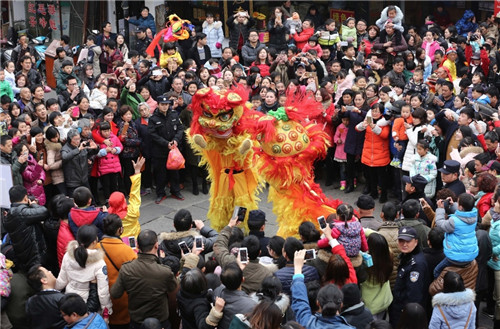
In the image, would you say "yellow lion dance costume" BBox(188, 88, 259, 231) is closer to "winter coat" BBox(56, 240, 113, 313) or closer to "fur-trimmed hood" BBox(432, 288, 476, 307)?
"winter coat" BBox(56, 240, 113, 313)

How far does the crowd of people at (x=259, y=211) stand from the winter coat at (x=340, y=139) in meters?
0.04

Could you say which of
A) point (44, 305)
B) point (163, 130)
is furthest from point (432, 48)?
point (44, 305)

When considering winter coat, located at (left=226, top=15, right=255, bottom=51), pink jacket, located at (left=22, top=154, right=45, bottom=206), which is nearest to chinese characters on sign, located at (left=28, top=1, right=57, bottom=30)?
winter coat, located at (left=226, top=15, right=255, bottom=51)

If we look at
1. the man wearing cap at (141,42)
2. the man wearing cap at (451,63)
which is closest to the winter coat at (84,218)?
the man wearing cap at (451,63)

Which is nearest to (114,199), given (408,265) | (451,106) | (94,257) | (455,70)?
(94,257)

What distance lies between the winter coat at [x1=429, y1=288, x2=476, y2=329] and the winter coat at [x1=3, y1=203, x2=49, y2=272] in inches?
127

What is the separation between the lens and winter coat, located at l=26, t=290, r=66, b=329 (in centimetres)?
511

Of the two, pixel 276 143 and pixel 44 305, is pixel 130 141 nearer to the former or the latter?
pixel 276 143

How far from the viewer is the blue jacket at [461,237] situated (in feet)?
18.1

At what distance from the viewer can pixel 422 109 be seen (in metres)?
8.48

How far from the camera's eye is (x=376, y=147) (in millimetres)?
8938

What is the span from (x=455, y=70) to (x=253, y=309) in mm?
7889

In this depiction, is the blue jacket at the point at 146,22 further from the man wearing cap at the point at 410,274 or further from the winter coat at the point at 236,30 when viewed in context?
the man wearing cap at the point at 410,274

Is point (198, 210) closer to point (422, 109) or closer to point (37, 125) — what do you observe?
point (37, 125)
